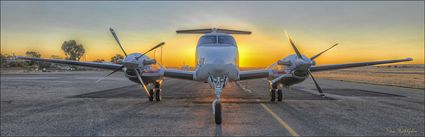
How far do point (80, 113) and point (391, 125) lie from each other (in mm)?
9732

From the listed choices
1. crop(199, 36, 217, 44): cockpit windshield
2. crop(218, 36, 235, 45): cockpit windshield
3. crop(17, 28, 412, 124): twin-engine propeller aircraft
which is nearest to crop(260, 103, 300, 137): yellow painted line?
crop(17, 28, 412, 124): twin-engine propeller aircraft

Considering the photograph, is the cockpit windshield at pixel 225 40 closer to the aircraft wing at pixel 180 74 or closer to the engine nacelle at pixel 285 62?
the aircraft wing at pixel 180 74

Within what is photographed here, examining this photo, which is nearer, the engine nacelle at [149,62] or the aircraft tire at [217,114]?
the aircraft tire at [217,114]

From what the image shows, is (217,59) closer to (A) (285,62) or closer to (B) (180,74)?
(B) (180,74)

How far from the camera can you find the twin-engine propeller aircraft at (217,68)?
799cm

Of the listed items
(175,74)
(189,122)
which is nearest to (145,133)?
(189,122)

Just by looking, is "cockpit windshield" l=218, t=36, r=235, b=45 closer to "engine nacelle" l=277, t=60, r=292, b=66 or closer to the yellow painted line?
"engine nacelle" l=277, t=60, r=292, b=66

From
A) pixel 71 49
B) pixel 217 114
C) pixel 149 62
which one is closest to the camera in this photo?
pixel 217 114

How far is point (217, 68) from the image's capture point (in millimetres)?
7809

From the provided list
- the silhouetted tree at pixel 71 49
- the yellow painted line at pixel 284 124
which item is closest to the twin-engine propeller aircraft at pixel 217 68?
the yellow painted line at pixel 284 124

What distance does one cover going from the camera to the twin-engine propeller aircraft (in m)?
7.99

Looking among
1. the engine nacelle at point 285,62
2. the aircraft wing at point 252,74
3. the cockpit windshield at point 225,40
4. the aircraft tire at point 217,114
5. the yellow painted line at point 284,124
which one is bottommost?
the yellow painted line at point 284,124

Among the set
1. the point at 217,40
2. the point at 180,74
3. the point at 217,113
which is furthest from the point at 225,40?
the point at 217,113

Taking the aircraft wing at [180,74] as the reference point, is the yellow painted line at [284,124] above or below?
below
